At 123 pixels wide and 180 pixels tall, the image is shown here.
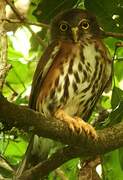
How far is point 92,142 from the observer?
2.83 metres

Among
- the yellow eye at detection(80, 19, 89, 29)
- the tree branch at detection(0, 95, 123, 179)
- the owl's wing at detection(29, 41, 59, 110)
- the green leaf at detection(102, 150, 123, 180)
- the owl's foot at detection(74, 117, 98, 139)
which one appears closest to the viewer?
the tree branch at detection(0, 95, 123, 179)

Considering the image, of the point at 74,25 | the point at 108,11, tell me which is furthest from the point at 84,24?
the point at 108,11

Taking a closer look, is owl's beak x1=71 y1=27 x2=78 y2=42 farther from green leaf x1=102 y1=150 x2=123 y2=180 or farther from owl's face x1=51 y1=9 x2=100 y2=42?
green leaf x1=102 y1=150 x2=123 y2=180

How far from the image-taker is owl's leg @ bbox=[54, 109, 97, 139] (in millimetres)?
2903

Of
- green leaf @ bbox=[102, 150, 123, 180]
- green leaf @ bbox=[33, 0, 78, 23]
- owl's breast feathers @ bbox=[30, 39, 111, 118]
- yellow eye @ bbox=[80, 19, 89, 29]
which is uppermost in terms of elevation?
green leaf @ bbox=[33, 0, 78, 23]

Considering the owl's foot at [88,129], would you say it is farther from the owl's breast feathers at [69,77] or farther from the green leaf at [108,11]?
the green leaf at [108,11]

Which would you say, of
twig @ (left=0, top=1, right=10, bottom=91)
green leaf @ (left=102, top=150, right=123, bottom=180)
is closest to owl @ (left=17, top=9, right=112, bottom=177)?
green leaf @ (left=102, top=150, right=123, bottom=180)

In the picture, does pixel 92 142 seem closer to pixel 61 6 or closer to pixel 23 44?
pixel 61 6

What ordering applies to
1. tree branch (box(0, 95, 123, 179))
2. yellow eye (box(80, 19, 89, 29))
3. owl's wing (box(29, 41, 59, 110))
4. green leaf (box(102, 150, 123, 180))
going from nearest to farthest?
tree branch (box(0, 95, 123, 179)) → green leaf (box(102, 150, 123, 180)) → owl's wing (box(29, 41, 59, 110)) → yellow eye (box(80, 19, 89, 29))

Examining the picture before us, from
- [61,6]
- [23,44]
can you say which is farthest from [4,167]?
[23,44]

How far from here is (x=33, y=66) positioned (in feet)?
14.5

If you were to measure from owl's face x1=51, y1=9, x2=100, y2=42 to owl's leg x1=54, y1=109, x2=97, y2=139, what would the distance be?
0.52m

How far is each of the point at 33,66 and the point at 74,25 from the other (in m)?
0.84

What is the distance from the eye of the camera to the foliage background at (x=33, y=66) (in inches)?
132
